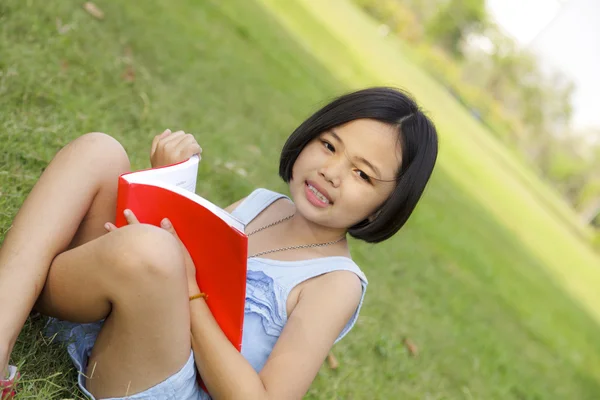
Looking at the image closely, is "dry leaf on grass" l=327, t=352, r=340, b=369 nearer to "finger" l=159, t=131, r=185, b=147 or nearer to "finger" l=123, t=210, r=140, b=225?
"finger" l=159, t=131, r=185, b=147

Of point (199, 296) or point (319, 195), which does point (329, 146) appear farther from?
point (199, 296)

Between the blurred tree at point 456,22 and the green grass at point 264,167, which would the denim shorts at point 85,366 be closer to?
the green grass at point 264,167

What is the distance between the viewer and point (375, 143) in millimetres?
1776

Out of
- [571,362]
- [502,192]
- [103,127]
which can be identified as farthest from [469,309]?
[502,192]

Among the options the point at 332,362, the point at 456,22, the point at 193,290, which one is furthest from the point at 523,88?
the point at 193,290

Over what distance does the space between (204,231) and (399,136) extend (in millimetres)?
599

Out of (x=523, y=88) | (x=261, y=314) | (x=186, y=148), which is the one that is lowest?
(x=523, y=88)

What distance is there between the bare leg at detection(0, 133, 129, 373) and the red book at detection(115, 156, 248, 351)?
0.12 metres

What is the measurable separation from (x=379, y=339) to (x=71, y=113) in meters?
1.63

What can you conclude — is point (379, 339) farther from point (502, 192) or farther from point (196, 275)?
point (502, 192)

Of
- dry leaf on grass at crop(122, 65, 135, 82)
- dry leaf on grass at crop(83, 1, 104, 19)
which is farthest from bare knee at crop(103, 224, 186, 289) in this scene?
dry leaf on grass at crop(83, 1, 104, 19)

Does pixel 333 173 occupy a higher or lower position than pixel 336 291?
higher

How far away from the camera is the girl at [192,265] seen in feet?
4.57

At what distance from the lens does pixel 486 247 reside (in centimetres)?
759
